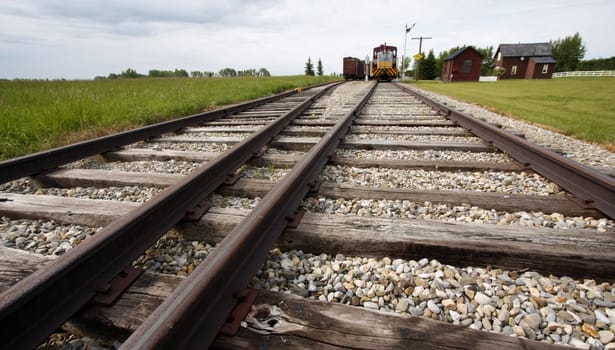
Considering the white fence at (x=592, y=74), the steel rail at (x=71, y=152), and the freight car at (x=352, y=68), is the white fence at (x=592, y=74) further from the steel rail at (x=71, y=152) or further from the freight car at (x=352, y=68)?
the steel rail at (x=71, y=152)

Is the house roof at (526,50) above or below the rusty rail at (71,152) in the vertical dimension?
above

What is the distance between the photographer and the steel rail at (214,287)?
32.4 inches

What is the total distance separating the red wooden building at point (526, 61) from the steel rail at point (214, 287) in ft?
214

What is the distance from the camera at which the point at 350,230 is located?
1597mm

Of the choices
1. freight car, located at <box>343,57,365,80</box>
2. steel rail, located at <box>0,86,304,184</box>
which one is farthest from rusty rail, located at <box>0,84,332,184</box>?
freight car, located at <box>343,57,365,80</box>

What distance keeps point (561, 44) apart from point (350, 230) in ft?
355

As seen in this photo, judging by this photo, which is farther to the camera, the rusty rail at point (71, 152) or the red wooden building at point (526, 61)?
the red wooden building at point (526, 61)

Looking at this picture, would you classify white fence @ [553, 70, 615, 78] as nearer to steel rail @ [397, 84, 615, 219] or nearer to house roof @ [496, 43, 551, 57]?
house roof @ [496, 43, 551, 57]

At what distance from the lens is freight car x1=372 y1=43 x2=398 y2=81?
82.9 ft

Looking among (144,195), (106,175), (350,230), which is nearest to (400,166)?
(350,230)

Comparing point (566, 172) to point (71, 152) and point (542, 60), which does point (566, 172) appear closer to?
point (71, 152)

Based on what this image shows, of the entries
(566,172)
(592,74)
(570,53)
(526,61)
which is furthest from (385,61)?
(570,53)

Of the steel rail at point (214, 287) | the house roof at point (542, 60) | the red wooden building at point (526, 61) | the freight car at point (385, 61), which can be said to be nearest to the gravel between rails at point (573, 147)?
the steel rail at point (214, 287)

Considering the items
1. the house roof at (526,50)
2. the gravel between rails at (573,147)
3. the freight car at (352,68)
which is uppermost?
the house roof at (526,50)
